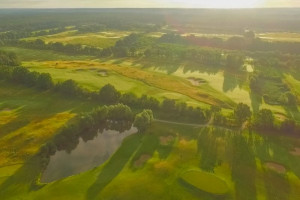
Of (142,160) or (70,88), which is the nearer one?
(142,160)

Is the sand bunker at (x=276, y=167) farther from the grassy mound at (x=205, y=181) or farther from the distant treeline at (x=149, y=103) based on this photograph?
the distant treeline at (x=149, y=103)

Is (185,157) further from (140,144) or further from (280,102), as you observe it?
(280,102)

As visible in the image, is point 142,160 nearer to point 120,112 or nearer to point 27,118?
point 120,112

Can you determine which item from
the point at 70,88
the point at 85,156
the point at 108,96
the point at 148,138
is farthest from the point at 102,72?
the point at 85,156

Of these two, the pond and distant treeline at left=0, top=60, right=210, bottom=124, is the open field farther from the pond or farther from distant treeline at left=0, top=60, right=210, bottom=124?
distant treeline at left=0, top=60, right=210, bottom=124

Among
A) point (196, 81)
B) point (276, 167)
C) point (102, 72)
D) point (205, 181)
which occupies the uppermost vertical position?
point (102, 72)

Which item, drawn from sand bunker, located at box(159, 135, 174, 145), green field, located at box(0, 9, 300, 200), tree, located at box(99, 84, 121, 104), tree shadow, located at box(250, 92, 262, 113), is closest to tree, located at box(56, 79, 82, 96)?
green field, located at box(0, 9, 300, 200)
